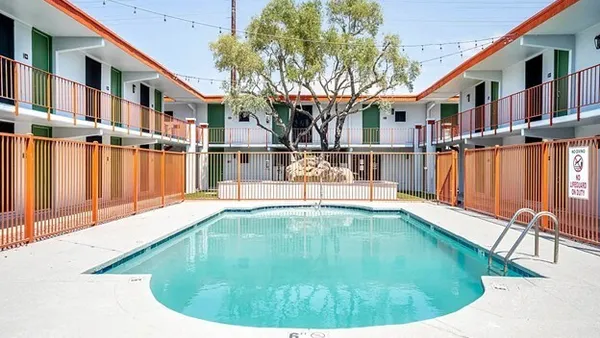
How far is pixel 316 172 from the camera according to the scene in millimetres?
19891

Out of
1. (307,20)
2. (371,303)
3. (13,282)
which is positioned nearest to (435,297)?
(371,303)

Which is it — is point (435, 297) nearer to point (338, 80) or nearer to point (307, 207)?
point (307, 207)

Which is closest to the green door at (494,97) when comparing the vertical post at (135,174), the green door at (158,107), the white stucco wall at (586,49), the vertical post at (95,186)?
the white stucco wall at (586,49)

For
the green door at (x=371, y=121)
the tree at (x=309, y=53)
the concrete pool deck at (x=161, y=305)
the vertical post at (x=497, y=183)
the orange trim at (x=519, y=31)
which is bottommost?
the concrete pool deck at (x=161, y=305)

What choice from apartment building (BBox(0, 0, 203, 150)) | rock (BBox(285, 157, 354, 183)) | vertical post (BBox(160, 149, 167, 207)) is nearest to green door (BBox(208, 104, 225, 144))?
apartment building (BBox(0, 0, 203, 150))

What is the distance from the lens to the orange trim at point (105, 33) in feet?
36.9

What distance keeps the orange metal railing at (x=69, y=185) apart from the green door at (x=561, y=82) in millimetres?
12238

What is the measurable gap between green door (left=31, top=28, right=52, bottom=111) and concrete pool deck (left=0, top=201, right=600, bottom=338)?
5.90 meters

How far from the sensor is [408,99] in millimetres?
25547

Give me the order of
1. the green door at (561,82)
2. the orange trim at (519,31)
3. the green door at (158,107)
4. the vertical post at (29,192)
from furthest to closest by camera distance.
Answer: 1. the green door at (158,107)
2. the green door at (561,82)
3. the orange trim at (519,31)
4. the vertical post at (29,192)

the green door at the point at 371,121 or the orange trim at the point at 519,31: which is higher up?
the orange trim at the point at 519,31

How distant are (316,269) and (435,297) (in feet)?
7.19

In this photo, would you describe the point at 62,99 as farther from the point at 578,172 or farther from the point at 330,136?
the point at 330,136

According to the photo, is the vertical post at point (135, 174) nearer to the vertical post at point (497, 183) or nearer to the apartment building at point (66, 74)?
the apartment building at point (66, 74)
